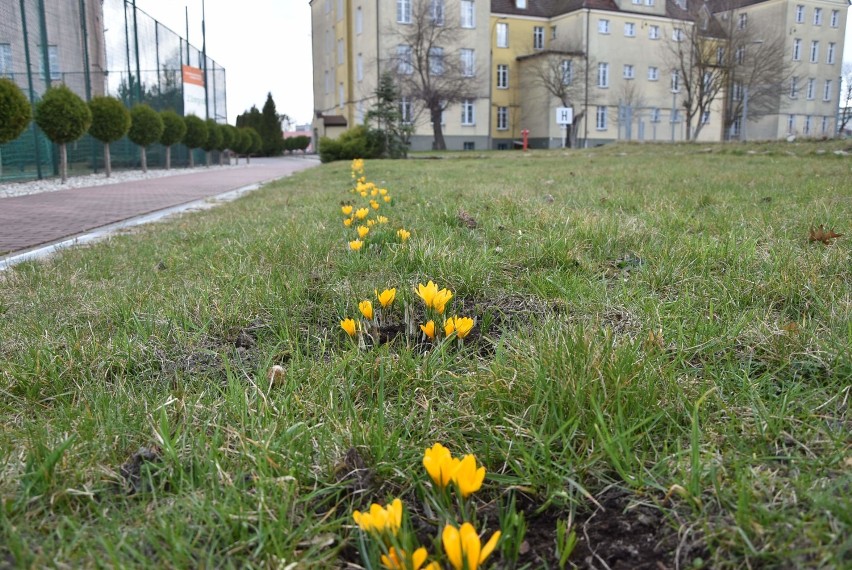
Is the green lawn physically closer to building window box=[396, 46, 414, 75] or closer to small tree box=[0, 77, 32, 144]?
small tree box=[0, 77, 32, 144]

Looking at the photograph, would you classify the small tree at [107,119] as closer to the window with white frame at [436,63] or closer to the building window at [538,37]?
the window with white frame at [436,63]

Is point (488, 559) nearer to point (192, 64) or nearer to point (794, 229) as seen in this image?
point (794, 229)

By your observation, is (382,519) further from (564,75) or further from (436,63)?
(564,75)

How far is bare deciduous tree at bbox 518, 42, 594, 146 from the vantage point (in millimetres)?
44125

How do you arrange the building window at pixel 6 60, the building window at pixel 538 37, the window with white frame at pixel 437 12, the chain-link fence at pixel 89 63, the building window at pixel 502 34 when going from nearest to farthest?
the building window at pixel 6 60 < the chain-link fence at pixel 89 63 < the window with white frame at pixel 437 12 < the building window at pixel 502 34 < the building window at pixel 538 37

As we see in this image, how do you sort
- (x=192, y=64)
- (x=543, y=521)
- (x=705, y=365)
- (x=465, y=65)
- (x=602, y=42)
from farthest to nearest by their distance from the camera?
(x=602, y=42) → (x=465, y=65) → (x=192, y=64) → (x=705, y=365) → (x=543, y=521)

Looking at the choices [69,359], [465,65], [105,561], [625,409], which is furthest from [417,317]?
[465,65]

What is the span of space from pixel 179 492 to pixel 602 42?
51.1 meters

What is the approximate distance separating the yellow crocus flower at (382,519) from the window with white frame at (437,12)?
4209 centimetres

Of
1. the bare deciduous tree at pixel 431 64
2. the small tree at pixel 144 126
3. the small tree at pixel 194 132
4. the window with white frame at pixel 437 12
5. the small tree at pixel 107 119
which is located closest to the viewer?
the small tree at pixel 107 119

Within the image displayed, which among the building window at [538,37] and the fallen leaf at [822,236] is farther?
the building window at [538,37]

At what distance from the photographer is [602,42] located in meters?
47.1

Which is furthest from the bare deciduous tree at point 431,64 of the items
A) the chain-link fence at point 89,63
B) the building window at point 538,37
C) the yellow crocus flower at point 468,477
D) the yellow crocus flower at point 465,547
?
the yellow crocus flower at point 465,547

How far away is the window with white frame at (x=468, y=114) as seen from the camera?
151 ft
